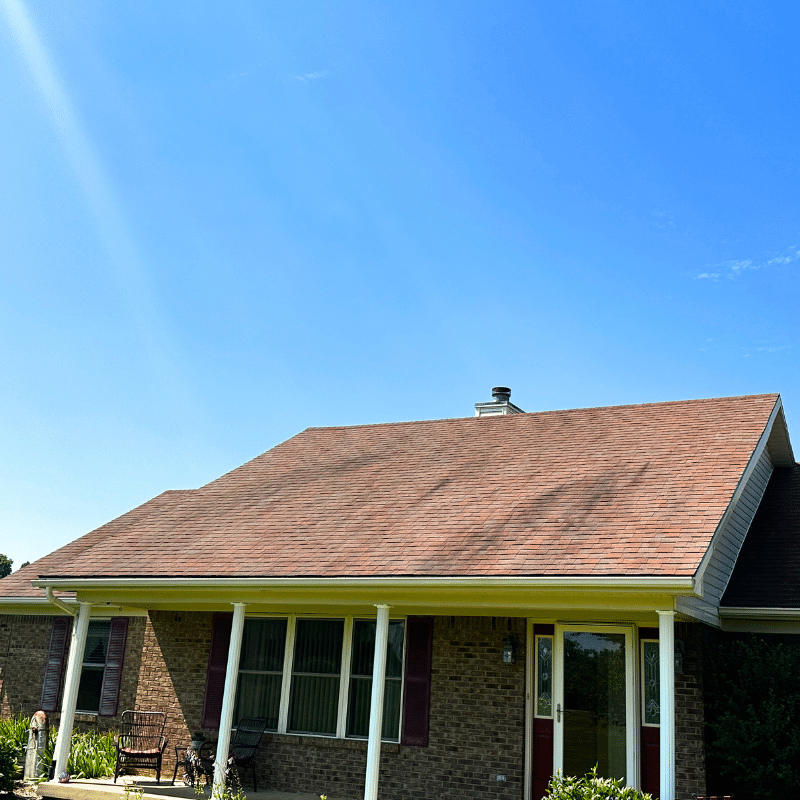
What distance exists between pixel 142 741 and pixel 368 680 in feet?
12.6

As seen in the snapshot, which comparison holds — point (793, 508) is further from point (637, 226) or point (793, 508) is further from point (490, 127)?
point (490, 127)

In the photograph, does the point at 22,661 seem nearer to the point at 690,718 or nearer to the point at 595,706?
the point at 595,706

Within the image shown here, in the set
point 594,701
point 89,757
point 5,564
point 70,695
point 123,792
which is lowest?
point 123,792

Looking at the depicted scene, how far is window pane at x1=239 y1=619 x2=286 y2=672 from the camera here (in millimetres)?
12039

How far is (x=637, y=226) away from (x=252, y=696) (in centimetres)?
987

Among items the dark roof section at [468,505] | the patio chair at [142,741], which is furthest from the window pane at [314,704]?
the dark roof section at [468,505]

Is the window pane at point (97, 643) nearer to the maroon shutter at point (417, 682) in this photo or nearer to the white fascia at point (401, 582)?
the white fascia at point (401, 582)

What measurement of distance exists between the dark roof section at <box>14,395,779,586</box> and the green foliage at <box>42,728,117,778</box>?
8.88 ft

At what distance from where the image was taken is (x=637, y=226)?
47.8ft

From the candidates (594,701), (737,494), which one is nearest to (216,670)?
(594,701)

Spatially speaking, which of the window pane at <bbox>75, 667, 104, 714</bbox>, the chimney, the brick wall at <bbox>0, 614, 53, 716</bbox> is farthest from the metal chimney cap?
the brick wall at <bbox>0, 614, 53, 716</bbox>

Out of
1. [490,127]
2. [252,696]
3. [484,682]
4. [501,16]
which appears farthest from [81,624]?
[501,16]

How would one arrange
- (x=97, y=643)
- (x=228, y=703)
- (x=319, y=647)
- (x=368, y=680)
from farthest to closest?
(x=97, y=643)
(x=319, y=647)
(x=368, y=680)
(x=228, y=703)

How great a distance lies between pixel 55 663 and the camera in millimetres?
15500
